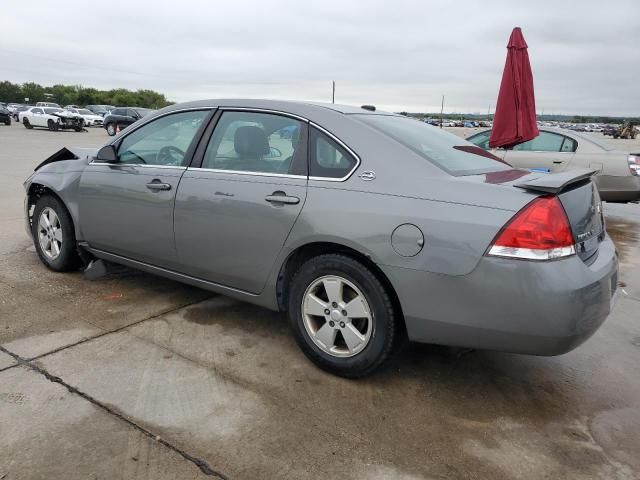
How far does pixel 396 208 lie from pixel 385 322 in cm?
59

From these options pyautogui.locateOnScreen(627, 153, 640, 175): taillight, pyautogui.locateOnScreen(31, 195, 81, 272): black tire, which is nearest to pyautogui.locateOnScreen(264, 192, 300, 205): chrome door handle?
pyautogui.locateOnScreen(31, 195, 81, 272): black tire

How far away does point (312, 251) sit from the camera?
3107 mm

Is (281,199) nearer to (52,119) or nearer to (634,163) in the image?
(634,163)

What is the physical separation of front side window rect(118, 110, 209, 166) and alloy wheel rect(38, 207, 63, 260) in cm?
95

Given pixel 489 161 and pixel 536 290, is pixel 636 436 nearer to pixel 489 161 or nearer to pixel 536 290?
pixel 536 290

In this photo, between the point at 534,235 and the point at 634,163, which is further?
the point at 634,163

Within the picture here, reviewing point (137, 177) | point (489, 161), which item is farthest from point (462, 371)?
point (137, 177)

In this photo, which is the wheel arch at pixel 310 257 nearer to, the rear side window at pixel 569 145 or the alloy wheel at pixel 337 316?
the alloy wheel at pixel 337 316

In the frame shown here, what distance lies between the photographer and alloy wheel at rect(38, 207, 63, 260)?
454cm

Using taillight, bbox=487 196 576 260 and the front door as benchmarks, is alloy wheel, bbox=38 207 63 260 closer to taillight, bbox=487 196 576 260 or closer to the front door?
the front door

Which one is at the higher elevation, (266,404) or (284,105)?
(284,105)

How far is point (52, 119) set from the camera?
3019 cm

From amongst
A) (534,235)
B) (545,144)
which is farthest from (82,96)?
(534,235)

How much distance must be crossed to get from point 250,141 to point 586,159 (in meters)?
6.42
